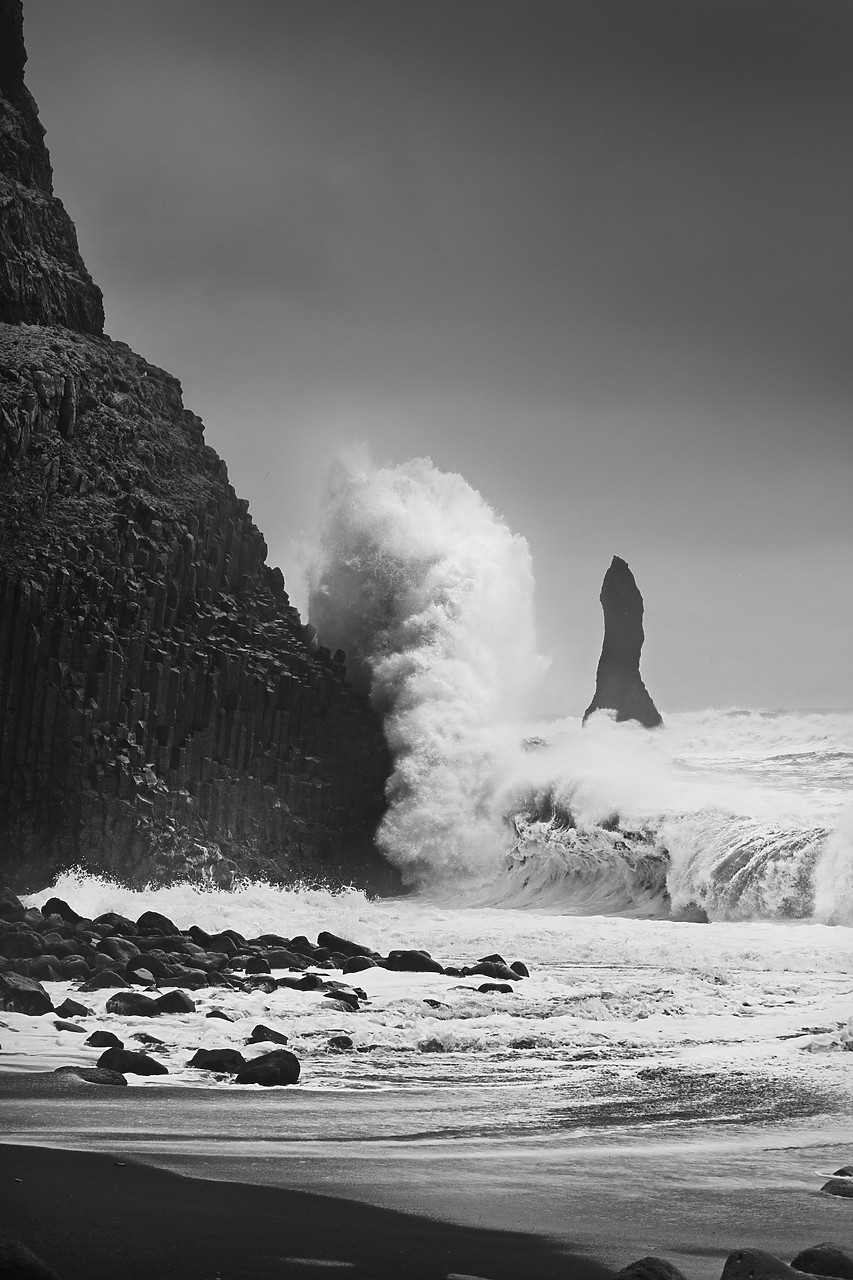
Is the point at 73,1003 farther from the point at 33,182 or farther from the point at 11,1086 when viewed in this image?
the point at 33,182

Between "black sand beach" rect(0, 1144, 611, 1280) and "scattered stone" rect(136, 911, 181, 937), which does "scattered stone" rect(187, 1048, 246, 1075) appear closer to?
"black sand beach" rect(0, 1144, 611, 1280)

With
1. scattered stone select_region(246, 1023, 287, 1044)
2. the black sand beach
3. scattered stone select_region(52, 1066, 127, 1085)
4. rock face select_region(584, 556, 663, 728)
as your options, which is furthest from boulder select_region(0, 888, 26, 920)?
rock face select_region(584, 556, 663, 728)

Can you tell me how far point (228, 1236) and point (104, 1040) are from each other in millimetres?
5167

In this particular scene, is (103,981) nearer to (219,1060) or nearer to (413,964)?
(413,964)

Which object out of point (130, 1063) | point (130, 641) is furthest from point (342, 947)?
point (130, 641)

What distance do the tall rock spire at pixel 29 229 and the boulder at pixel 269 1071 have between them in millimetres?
22326

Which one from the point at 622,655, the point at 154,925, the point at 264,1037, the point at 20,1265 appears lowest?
the point at 264,1037

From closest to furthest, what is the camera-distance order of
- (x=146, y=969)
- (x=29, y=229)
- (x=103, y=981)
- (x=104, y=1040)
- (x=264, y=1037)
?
(x=104, y=1040) < (x=264, y=1037) < (x=103, y=981) < (x=146, y=969) < (x=29, y=229)

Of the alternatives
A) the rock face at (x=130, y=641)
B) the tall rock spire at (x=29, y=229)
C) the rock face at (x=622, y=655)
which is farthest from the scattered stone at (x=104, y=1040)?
the rock face at (x=622, y=655)

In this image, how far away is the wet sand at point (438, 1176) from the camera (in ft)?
15.9

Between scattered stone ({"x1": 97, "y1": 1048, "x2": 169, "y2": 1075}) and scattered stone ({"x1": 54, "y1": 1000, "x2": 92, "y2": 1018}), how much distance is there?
219cm

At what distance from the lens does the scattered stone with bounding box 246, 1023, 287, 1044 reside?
1011 centimetres

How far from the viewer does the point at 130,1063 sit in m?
8.65

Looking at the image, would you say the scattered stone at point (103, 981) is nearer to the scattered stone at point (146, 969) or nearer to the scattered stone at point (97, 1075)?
the scattered stone at point (146, 969)
